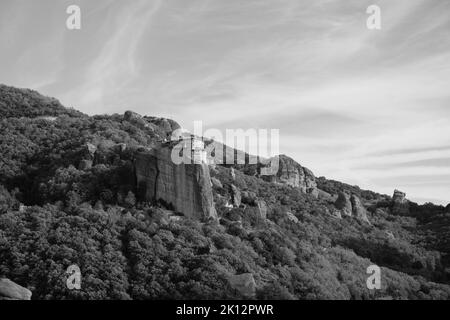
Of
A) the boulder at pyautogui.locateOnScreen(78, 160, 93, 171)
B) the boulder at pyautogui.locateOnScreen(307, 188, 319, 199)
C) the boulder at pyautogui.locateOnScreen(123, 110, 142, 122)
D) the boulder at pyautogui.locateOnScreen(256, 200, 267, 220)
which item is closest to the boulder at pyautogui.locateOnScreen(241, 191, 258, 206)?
the boulder at pyautogui.locateOnScreen(256, 200, 267, 220)

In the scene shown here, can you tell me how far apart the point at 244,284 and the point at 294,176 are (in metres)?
56.3

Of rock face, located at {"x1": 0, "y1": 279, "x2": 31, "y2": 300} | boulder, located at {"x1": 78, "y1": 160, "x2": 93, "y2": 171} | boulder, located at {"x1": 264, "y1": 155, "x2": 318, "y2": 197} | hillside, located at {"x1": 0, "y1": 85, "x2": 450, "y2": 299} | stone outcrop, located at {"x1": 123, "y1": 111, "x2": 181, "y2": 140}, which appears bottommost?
rock face, located at {"x1": 0, "y1": 279, "x2": 31, "y2": 300}

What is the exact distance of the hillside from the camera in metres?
51.0

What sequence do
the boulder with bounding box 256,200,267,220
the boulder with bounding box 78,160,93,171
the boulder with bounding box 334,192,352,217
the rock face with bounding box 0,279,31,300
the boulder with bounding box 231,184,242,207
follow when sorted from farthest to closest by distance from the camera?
1. the boulder with bounding box 334,192,352,217
2. the boulder with bounding box 78,160,93,171
3. the boulder with bounding box 256,200,267,220
4. the boulder with bounding box 231,184,242,207
5. the rock face with bounding box 0,279,31,300

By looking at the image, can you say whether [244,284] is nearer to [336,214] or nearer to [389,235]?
[336,214]

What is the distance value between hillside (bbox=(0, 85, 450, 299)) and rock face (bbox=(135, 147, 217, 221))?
118mm

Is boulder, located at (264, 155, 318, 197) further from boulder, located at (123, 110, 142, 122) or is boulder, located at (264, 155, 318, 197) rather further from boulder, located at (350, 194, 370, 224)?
boulder, located at (123, 110, 142, 122)

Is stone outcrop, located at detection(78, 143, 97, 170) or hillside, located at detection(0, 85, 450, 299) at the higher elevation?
stone outcrop, located at detection(78, 143, 97, 170)

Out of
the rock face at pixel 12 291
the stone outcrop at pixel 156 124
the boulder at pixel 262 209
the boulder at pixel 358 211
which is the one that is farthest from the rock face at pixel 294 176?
the rock face at pixel 12 291

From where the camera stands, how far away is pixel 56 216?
5972cm

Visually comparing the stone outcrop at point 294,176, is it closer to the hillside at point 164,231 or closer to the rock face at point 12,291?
the hillside at point 164,231

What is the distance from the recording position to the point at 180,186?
201 ft

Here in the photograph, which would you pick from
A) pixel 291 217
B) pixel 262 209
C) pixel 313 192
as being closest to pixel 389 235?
pixel 291 217

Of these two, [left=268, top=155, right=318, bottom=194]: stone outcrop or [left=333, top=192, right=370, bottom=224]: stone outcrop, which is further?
[left=268, top=155, right=318, bottom=194]: stone outcrop
